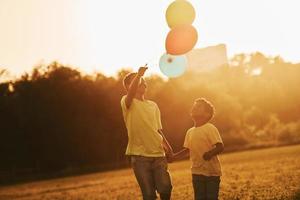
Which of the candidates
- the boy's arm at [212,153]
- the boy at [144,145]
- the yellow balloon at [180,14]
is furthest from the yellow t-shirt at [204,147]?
the yellow balloon at [180,14]

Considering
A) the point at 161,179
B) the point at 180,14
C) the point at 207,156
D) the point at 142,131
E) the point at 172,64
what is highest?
the point at 180,14

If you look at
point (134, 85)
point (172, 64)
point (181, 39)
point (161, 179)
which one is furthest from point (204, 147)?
point (181, 39)

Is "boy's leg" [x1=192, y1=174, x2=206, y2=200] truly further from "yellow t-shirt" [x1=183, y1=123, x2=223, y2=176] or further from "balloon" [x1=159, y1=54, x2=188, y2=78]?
"balloon" [x1=159, y1=54, x2=188, y2=78]

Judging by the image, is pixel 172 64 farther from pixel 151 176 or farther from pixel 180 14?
pixel 151 176

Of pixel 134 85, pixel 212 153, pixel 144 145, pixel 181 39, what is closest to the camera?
pixel 134 85

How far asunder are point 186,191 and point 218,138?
→ 25.6ft

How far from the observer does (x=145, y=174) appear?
7770 millimetres

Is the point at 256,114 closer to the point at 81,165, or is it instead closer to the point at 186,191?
the point at 81,165

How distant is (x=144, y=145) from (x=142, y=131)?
0.65 feet

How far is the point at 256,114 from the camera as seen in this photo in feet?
276

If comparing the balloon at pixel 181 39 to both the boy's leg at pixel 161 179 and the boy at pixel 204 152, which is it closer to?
the boy at pixel 204 152

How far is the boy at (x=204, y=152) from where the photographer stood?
8134mm

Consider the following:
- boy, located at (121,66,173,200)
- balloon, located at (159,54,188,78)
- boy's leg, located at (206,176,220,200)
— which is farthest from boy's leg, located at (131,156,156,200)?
balloon, located at (159,54,188,78)

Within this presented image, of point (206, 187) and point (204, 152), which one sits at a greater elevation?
point (204, 152)
